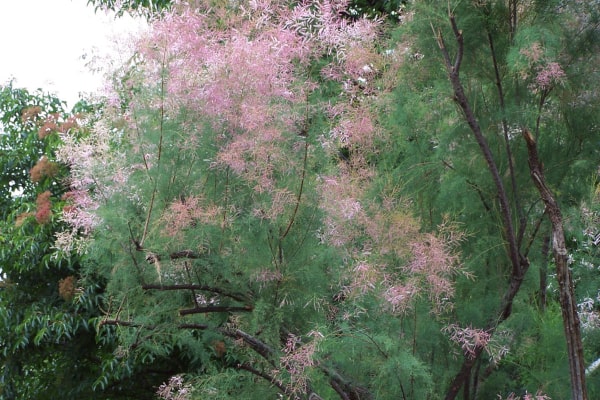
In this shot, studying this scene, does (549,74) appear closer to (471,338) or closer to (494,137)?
(494,137)

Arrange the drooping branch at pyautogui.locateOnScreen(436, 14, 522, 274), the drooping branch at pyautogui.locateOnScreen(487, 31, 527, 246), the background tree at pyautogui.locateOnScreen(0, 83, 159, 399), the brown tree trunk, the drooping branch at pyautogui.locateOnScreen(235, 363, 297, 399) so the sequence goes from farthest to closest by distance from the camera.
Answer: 1. the background tree at pyautogui.locateOnScreen(0, 83, 159, 399)
2. the drooping branch at pyautogui.locateOnScreen(487, 31, 527, 246)
3. the drooping branch at pyautogui.locateOnScreen(235, 363, 297, 399)
4. the drooping branch at pyautogui.locateOnScreen(436, 14, 522, 274)
5. the brown tree trunk

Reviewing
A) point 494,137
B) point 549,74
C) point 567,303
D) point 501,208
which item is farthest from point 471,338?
point 549,74

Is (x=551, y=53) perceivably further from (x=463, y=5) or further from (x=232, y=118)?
(x=232, y=118)

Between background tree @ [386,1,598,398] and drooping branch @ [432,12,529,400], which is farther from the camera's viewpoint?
background tree @ [386,1,598,398]

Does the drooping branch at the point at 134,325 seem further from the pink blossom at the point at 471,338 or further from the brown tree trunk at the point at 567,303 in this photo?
the brown tree trunk at the point at 567,303

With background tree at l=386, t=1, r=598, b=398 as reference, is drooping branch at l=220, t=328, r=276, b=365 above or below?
below

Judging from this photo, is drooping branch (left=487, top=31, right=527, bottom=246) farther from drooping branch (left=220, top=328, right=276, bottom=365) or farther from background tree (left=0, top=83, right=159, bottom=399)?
background tree (left=0, top=83, right=159, bottom=399)

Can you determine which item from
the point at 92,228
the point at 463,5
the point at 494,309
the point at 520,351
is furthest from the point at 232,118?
the point at 520,351

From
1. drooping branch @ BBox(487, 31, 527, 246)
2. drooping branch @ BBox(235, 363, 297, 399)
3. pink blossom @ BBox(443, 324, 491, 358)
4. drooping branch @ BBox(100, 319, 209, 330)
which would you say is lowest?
drooping branch @ BBox(235, 363, 297, 399)

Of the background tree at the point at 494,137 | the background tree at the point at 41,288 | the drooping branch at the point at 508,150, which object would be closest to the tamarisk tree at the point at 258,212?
the background tree at the point at 494,137

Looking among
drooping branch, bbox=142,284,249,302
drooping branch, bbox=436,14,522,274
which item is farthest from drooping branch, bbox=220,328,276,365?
drooping branch, bbox=436,14,522,274

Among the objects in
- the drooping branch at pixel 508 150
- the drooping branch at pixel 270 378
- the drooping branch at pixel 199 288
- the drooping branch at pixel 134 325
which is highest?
the drooping branch at pixel 508 150

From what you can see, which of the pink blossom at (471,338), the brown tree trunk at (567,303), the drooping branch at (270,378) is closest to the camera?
the brown tree trunk at (567,303)

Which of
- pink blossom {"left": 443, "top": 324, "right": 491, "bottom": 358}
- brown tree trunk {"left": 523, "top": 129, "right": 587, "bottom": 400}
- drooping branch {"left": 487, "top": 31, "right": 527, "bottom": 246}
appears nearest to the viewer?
brown tree trunk {"left": 523, "top": 129, "right": 587, "bottom": 400}
